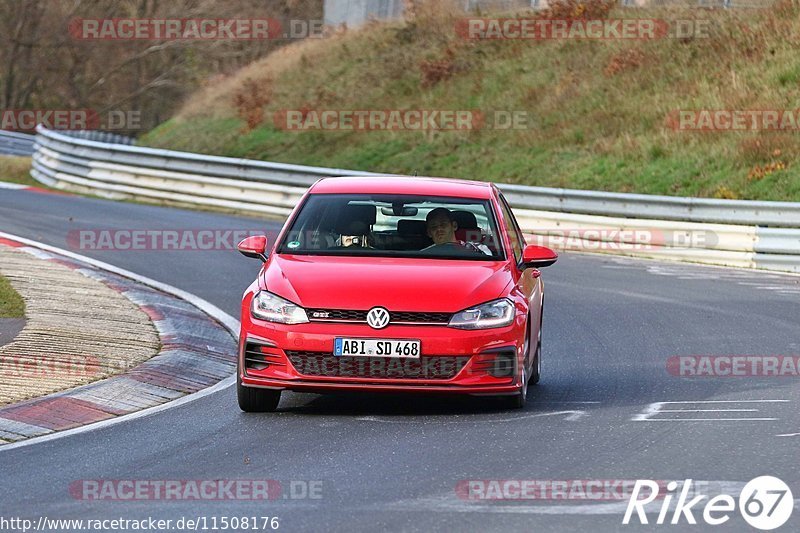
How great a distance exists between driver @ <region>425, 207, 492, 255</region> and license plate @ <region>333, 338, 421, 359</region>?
1.35 meters

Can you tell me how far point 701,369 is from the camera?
11.8 m

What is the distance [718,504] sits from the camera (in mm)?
6559

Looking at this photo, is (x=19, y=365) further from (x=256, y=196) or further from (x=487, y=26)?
(x=487, y=26)

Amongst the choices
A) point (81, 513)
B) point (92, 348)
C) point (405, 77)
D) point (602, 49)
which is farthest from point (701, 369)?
point (405, 77)

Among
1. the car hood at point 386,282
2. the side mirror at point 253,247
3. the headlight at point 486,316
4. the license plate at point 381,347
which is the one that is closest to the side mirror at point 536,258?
the car hood at point 386,282

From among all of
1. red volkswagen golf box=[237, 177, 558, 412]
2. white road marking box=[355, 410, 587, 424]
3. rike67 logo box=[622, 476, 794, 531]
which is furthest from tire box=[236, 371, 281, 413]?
rike67 logo box=[622, 476, 794, 531]

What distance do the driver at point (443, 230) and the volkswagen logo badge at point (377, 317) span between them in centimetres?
126

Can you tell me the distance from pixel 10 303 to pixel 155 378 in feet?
10.2

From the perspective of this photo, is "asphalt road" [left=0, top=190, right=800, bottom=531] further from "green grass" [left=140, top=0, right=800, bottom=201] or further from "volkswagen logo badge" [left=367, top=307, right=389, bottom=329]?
"green grass" [left=140, top=0, right=800, bottom=201]

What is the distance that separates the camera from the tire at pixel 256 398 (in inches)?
370

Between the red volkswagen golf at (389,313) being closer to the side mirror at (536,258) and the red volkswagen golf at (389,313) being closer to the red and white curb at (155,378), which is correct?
the side mirror at (536,258)

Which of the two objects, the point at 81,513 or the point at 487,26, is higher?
the point at 487,26

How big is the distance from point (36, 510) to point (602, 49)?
2821 cm

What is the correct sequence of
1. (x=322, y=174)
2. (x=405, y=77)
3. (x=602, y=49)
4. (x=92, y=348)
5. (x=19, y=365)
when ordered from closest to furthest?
(x=19, y=365), (x=92, y=348), (x=322, y=174), (x=602, y=49), (x=405, y=77)
